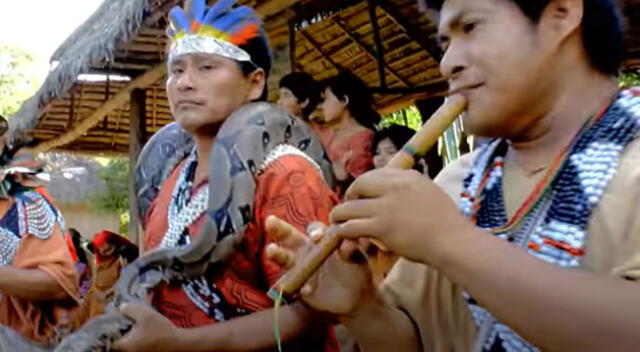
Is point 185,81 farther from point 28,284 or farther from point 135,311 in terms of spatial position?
point 28,284

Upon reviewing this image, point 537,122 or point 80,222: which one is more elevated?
point 537,122

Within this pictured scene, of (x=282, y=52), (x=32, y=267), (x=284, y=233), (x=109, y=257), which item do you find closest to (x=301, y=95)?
(x=282, y=52)

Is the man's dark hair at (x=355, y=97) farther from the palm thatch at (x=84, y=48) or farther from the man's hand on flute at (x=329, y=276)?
the man's hand on flute at (x=329, y=276)

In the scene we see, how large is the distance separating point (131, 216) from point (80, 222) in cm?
1511

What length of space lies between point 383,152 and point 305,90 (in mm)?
838

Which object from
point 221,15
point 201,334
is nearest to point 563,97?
point 201,334

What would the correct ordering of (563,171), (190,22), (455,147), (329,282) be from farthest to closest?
(455,147) → (190,22) → (329,282) → (563,171)

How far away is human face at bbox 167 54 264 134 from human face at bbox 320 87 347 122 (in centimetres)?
264

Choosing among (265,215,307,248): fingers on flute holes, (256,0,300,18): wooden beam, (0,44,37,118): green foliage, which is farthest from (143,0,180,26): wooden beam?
(0,44,37,118): green foliage

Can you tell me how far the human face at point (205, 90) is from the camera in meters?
2.51

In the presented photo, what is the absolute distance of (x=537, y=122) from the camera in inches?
61.3

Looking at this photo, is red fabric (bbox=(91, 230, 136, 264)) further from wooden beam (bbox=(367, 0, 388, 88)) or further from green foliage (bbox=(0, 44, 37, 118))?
green foliage (bbox=(0, 44, 37, 118))

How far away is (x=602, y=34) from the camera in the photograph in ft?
5.13

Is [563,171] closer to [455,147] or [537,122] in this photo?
[537,122]
